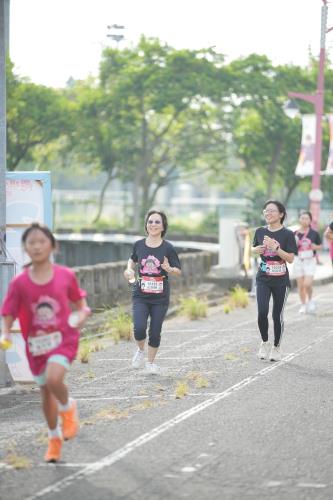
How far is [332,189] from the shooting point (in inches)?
2269

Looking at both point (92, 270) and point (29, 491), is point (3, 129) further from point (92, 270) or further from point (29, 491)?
point (92, 270)

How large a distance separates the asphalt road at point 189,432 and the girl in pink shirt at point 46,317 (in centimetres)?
49

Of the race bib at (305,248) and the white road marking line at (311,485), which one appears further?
the race bib at (305,248)

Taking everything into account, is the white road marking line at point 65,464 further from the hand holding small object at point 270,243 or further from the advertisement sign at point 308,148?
the advertisement sign at point 308,148

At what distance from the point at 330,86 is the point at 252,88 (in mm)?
6069

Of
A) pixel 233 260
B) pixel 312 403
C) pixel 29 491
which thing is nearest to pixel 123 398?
pixel 312 403

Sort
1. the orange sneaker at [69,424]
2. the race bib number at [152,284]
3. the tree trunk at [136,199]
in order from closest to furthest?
the orange sneaker at [69,424] < the race bib number at [152,284] < the tree trunk at [136,199]

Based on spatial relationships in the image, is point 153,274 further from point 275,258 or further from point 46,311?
point 46,311

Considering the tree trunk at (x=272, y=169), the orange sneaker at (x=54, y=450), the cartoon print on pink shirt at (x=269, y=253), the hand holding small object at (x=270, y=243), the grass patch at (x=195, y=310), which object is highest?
the tree trunk at (x=272, y=169)

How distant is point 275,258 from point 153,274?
144cm

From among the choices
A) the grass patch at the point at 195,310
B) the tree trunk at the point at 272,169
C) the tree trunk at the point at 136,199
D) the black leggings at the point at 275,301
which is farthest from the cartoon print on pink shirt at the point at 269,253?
the tree trunk at the point at 272,169

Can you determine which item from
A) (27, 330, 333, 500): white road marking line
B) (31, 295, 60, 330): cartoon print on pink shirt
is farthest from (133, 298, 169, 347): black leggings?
(31, 295, 60, 330): cartoon print on pink shirt

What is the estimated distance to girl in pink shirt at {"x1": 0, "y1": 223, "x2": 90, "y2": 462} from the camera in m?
8.33

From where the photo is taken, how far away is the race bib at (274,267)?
44.9 feet
